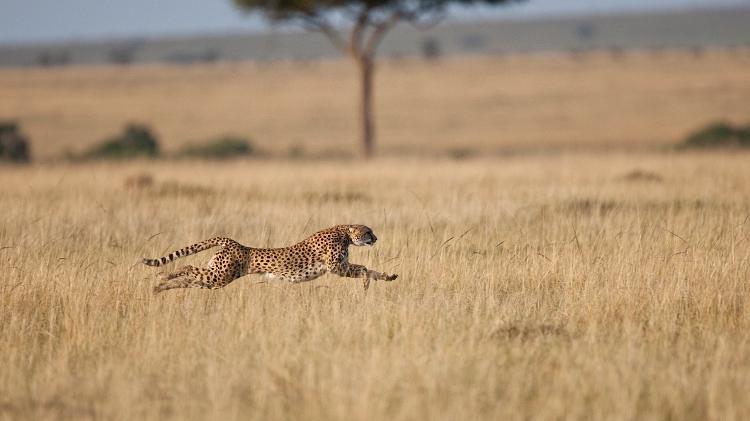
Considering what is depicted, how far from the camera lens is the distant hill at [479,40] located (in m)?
149

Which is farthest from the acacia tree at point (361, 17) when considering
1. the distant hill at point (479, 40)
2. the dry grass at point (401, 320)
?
the distant hill at point (479, 40)

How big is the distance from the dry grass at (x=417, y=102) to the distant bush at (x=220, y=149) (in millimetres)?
2740

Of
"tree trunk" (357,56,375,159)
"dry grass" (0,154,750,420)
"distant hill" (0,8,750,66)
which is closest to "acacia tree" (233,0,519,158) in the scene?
"tree trunk" (357,56,375,159)

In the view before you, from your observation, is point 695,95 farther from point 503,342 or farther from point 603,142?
point 503,342

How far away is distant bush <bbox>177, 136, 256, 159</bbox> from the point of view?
3578 cm

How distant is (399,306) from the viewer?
763 cm

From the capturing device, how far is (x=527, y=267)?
8.90m

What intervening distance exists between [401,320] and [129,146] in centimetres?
3009

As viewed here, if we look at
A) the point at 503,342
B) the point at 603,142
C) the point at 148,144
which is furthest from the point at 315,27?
the point at 503,342

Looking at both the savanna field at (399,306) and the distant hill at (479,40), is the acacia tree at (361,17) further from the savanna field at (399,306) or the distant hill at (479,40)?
the distant hill at (479,40)

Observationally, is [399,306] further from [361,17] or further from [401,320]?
[361,17]

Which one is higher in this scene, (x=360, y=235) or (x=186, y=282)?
(x=360, y=235)

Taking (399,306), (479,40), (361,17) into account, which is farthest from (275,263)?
(479,40)

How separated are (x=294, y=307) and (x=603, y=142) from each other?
3994cm
